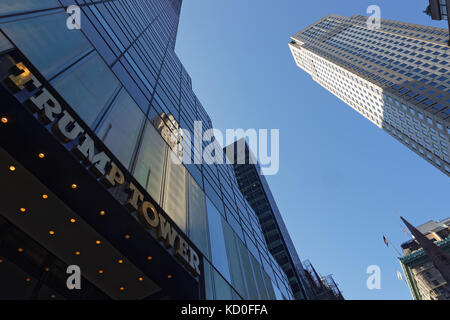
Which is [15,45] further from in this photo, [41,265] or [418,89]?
[418,89]

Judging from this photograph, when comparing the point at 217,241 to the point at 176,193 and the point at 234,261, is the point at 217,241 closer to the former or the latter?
the point at 234,261

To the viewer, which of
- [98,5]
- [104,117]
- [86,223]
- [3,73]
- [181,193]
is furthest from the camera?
[98,5]

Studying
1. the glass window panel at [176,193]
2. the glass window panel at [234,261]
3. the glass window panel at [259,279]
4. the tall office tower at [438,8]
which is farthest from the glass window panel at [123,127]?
the tall office tower at [438,8]

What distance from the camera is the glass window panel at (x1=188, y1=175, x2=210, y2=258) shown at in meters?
13.9

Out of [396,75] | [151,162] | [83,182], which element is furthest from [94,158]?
[396,75]

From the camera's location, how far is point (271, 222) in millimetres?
68250

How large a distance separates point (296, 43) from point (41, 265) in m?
176

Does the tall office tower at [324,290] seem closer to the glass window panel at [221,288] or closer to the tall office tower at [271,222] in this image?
the tall office tower at [271,222]

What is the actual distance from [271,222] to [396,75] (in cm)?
6011

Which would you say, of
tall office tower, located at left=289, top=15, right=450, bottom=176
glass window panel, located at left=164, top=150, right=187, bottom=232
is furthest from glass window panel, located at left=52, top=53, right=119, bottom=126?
tall office tower, located at left=289, top=15, right=450, bottom=176

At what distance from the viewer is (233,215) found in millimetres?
23438

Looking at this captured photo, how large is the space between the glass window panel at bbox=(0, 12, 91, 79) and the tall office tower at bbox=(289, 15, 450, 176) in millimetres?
78516
